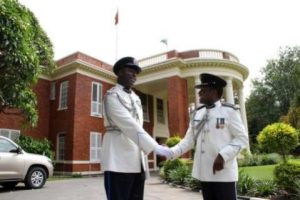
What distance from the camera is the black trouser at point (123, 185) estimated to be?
2.88 meters

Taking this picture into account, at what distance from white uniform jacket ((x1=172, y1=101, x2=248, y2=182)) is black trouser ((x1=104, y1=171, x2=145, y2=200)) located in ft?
1.72

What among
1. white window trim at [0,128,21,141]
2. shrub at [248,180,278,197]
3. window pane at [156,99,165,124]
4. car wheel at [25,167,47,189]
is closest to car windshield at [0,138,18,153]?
car wheel at [25,167,47,189]

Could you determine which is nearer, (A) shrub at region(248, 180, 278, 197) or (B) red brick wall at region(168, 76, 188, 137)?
(A) shrub at region(248, 180, 278, 197)

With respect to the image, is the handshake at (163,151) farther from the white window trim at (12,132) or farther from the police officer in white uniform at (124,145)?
the white window trim at (12,132)

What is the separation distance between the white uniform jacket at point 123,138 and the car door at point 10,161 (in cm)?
768

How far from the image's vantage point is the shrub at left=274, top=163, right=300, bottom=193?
7.32 m

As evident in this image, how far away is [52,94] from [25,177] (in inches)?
459

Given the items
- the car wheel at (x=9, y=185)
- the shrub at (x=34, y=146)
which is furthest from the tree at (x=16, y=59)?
the shrub at (x=34, y=146)

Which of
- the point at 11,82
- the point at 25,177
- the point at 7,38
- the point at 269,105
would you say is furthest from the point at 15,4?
the point at 269,105

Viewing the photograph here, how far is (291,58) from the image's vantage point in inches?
1555

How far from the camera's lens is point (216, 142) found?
328 cm

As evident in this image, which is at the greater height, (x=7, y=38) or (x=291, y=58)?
(x=291, y=58)

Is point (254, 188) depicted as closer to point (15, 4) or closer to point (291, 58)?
point (15, 4)

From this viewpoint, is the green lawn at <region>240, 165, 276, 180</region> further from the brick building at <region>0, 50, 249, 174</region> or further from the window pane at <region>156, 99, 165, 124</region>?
the window pane at <region>156, 99, 165, 124</region>
